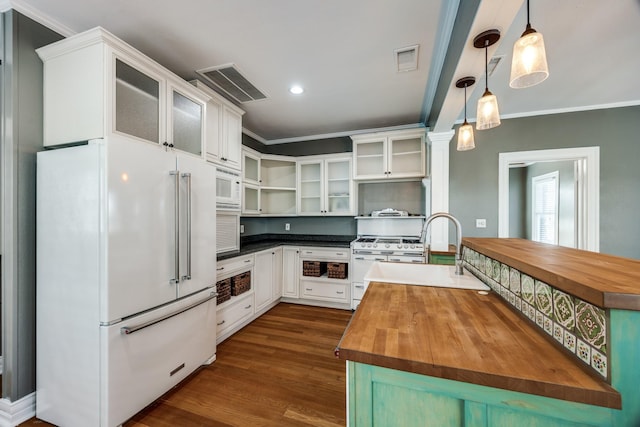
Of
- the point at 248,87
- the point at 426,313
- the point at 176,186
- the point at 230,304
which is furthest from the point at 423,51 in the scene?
the point at 230,304

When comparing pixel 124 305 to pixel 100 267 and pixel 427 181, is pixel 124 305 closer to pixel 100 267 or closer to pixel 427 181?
pixel 100 267

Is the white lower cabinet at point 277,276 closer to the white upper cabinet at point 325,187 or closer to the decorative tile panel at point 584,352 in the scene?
the white upper cabinet at point 325,187

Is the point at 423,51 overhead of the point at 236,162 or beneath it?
overhead

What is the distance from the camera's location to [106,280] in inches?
58.4

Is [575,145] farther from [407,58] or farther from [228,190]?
[228,190]

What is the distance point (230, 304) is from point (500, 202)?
140 inches

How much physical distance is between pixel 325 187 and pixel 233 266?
190 cm

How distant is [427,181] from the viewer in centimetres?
347

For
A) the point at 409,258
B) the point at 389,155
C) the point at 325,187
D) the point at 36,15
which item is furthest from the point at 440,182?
the point at 36,15

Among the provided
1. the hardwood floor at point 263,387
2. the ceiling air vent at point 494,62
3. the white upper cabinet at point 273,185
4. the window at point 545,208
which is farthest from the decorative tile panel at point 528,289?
the window at point 545,208

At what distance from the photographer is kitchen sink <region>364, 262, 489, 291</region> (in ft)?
5.15

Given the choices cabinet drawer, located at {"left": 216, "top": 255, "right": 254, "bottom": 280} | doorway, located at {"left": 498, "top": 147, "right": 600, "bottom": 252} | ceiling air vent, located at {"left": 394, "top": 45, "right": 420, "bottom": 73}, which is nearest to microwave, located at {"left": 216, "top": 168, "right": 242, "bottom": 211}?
cabinet drawer, located at {"left": 216, "top": 255, "right": 254, "bottom": 280}

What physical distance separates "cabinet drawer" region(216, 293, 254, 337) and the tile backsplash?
2.43 m

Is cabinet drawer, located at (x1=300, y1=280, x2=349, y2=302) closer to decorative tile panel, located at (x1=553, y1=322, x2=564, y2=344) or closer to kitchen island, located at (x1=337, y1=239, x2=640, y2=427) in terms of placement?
kitchen island, located at (x1=337, y1=239, x2=640, y2=427)
